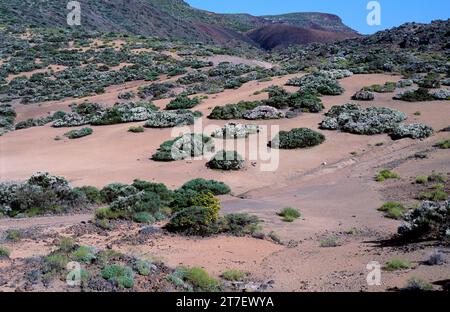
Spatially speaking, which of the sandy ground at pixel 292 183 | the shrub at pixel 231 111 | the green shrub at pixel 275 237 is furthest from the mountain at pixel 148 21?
the green shrub at pixel 275 237

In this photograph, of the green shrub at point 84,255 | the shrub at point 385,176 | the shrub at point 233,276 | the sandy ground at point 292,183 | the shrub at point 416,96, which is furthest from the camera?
the shrub at point 416,96

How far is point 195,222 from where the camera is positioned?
11633 mm

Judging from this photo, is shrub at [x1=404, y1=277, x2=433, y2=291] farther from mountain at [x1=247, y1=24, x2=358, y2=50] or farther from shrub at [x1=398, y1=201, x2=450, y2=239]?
mountain at [x1=247, y1=24, x2=358, y2=50]

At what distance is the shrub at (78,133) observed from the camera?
2450 cm

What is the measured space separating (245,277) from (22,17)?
237 ft

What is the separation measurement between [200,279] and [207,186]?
24.5 ft

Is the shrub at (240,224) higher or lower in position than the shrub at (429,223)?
lower

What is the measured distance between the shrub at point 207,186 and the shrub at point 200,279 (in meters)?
6.91

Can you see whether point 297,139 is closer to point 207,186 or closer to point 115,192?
point 207,186

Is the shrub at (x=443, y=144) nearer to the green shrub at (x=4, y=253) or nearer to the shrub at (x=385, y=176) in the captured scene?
the shrub at (x=385, y=176)

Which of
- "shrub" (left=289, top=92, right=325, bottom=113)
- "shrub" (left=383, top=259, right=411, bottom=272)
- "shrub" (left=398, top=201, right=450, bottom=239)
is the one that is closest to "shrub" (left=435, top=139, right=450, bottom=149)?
"shrub" (left=289, top=92, right=325, bottom=113)

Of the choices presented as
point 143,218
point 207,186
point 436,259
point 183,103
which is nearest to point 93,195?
point 143,218

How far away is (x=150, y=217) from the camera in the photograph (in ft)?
41.8
